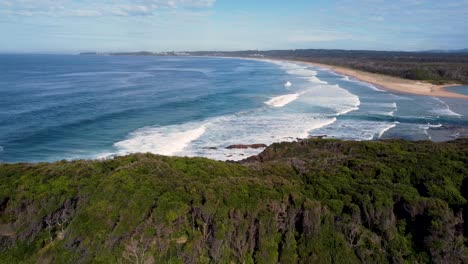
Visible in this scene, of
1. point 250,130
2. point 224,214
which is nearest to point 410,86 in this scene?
point 250,130

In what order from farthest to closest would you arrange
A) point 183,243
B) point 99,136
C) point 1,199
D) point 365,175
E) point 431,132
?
1. point 431,132
2. point 99,136
3. point 365,175
4. point 1,199
5. point 183,243

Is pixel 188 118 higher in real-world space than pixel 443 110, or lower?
higher

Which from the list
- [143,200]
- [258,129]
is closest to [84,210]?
[143,200]

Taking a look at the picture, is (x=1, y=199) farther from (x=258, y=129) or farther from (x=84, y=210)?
(x=258, y=129)

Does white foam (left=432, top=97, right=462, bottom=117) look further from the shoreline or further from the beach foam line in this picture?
the beach foam line

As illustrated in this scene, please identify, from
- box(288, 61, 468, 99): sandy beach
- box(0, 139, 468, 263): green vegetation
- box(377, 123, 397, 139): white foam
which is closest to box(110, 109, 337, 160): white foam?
box(377, 123, 397, 139): white foam

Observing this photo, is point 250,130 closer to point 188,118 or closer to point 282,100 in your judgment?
point 188,118

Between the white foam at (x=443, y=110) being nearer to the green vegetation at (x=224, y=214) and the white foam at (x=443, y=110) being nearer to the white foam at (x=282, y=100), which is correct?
the white foam at (x=282, y=100)
